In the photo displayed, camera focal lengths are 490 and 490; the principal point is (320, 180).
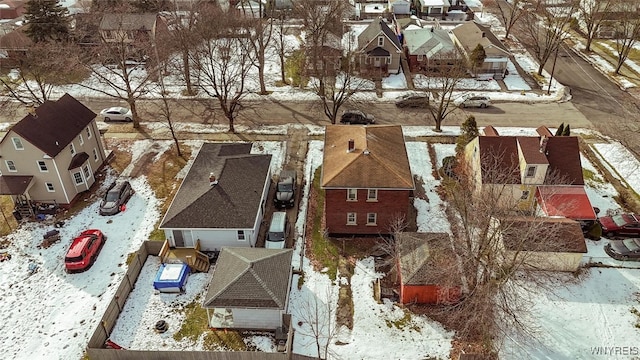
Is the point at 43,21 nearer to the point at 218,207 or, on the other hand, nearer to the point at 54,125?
the point at 54,125

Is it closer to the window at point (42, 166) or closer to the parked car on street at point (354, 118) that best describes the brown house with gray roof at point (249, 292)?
the window at point (42, 166)

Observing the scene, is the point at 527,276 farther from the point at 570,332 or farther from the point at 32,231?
the point at 32,231

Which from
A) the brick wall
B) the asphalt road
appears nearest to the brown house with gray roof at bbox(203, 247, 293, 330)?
the brick wall

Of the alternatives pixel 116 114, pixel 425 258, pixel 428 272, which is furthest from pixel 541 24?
pixel 116 114

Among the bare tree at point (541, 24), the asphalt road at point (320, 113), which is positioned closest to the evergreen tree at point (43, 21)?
the asphalt road at point (320, 113)

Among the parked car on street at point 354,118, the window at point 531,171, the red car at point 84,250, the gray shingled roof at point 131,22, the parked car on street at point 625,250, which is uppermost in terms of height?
the gray shingled roof at point 131,22
